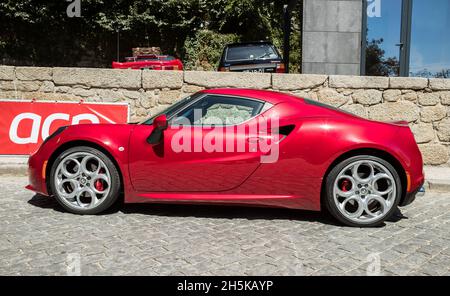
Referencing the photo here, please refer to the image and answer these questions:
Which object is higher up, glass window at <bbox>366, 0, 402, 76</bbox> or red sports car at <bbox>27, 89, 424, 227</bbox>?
glass window at <bbox>366, 0, 402, 76</bbox>

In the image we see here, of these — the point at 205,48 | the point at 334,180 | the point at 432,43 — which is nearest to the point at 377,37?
the point at 432,43

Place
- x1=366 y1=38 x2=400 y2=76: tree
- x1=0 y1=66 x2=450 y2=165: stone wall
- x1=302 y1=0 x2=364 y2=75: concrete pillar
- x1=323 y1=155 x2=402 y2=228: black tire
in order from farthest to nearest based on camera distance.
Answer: x1=302 y1=0 x2=364 y2=75: concrete pillar < x1=366 y1=38 x2=400 y2=76: tree < x1=0 y1=66 x2=450 y2=165: stone wall < x1=323 y1=155 x2=402 y2=228: black tire

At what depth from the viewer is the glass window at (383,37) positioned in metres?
10.0

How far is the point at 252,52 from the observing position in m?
10.1

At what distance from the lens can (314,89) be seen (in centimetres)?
687

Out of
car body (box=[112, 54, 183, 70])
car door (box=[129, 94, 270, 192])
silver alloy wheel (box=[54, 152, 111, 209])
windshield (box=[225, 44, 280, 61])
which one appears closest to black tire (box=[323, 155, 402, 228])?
car door (box=[129, 94, 270, 192])

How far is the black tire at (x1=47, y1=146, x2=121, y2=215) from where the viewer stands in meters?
3.97

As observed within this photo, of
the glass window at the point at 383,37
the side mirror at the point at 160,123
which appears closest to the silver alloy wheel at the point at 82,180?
the side mirror at the point at 160,123

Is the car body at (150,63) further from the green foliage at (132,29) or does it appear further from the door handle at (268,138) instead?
the door handle at (268,138)

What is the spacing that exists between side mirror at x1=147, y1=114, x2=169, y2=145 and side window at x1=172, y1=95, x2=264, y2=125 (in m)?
0.18

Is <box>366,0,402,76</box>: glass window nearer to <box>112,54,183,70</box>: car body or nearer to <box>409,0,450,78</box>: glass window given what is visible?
<box>409,0,450,78</box>: glass window

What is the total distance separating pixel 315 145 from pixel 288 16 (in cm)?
1182

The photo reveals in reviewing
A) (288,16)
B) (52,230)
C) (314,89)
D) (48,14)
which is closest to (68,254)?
(52,230)

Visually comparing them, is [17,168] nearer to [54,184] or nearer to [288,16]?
[54,184]
